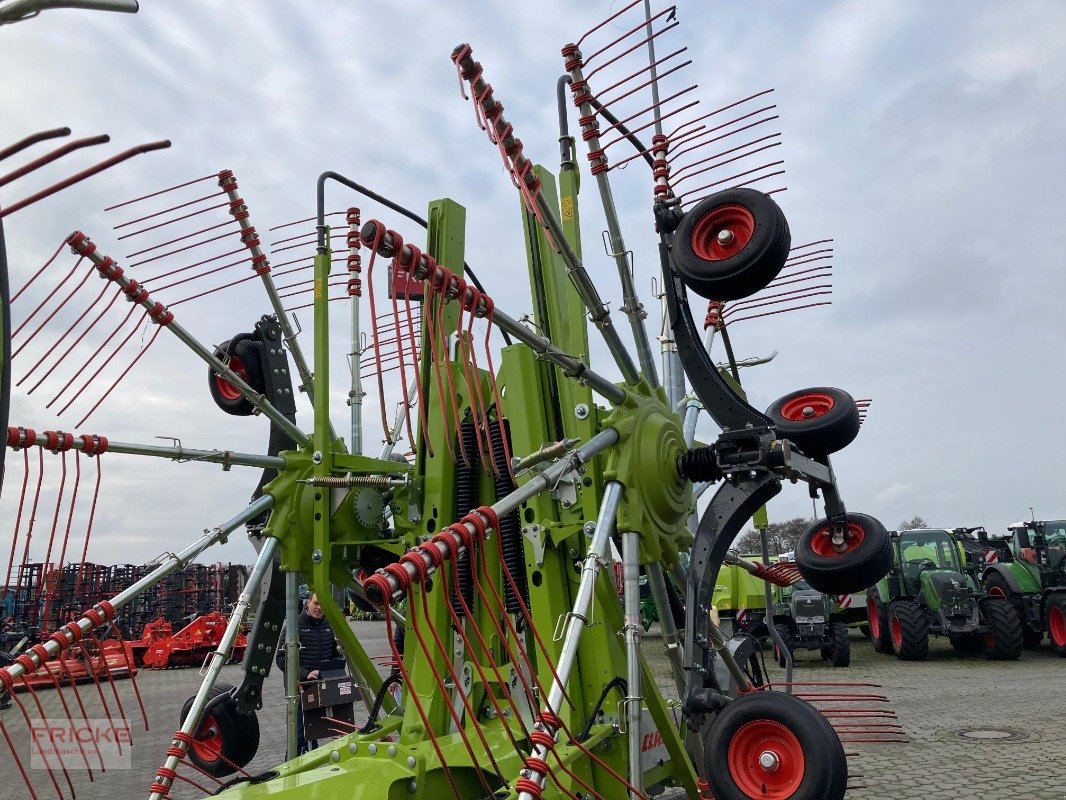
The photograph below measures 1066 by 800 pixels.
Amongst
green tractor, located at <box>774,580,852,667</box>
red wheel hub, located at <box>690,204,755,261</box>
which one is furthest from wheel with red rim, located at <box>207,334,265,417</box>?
green tractor, located at <box>774,580,852,667</box>

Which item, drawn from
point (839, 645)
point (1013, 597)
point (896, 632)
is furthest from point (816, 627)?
point (1013, 597)

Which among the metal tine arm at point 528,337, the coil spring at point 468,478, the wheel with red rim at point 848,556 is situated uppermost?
the metal tine arm at point 528,337

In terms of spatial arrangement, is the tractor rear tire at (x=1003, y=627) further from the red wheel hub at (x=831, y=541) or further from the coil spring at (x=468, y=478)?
the coil spring at (x=468, y=478)

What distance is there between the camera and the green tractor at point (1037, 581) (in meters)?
→ 16.2

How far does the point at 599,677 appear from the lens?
4703mm

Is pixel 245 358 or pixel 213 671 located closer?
pixel 213 671

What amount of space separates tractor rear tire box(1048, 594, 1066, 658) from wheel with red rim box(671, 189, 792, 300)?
590 inches

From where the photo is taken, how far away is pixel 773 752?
140 inches

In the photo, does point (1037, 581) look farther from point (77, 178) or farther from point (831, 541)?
point (77, 178)

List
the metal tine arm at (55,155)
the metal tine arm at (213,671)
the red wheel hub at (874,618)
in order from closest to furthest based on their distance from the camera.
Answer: the metal tine arm at (55,155) < the metal tine arm at (213,671) < the red wheel hub at (874,618)

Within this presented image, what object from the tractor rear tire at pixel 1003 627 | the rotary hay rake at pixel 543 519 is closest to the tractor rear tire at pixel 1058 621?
the tractor rear tire at pixel 1003 627

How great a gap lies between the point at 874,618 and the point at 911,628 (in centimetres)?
194

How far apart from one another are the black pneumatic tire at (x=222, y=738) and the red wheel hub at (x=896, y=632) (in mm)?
13690

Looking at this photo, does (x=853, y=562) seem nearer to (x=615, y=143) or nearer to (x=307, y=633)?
(x=615, y=143)
